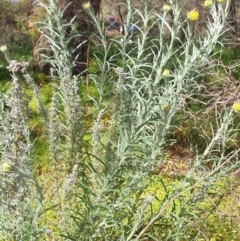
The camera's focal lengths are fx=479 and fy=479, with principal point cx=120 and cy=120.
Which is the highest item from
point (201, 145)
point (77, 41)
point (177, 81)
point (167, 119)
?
point (177, 81)

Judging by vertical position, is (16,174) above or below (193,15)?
below

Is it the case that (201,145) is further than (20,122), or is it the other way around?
(201,145)

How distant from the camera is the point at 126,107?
8.07ft

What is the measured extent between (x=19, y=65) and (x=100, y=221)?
928 millimetres

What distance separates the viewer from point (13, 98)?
2033 millimetres

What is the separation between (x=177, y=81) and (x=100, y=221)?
0.83 metres

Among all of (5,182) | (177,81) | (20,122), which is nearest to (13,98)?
(20,122)

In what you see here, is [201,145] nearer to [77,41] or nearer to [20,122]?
[77,41]

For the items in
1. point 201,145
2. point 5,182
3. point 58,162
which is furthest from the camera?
point 201,145

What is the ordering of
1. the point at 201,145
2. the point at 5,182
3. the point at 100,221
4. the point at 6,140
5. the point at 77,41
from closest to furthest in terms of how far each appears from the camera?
1. the point at 6,140
2. the point at 5,182
3. the point at 100,221
4. the point at 201,145
5. the point at 77,41

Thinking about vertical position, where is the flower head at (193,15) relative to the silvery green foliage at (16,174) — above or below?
above

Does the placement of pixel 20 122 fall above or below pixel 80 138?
above

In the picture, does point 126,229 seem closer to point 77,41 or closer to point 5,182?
point 5,182

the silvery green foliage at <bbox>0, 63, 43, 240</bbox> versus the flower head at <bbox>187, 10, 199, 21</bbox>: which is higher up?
the flower head at <bbox>187, 10, 199, 21</bbox>
